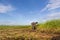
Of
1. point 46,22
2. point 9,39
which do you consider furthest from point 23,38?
point 46,22

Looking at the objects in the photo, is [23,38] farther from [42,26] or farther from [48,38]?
[42,26]

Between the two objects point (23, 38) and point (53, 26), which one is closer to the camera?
point (23, 38)

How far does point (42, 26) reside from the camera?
46.1 feet

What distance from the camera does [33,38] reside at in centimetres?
895

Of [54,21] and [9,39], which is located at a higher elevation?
[54,21]

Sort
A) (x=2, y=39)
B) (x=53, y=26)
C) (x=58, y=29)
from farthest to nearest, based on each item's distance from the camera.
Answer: (x=53, y=26)
(x=58, y=29)
(x=2, y=39)

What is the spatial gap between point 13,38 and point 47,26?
5178mm

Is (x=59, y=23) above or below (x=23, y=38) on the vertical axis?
above

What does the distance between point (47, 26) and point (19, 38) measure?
5.06 meters

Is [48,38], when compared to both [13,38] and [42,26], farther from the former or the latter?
[42,26]

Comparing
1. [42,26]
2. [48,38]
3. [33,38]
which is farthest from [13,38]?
[42,26]

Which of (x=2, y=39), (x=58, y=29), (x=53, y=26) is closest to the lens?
(x=2, y=39)

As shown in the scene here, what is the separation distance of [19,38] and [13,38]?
0.33 metres

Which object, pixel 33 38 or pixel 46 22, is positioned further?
pixel 46 22
